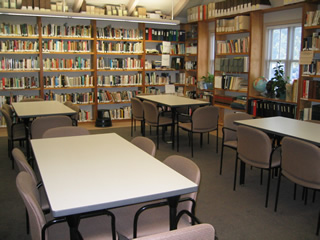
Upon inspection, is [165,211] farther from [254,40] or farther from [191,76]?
[191,76]

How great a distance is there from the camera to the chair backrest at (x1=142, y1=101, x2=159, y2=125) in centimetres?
568

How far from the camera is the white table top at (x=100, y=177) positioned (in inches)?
68.4

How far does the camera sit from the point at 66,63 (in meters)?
7.71

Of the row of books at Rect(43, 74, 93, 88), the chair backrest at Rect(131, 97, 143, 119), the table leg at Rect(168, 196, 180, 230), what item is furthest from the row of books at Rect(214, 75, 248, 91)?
the table leg at Rect(168, 196, 180, 230)

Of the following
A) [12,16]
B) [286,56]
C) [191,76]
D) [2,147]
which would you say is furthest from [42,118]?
[191,76]

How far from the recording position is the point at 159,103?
19.2 ft

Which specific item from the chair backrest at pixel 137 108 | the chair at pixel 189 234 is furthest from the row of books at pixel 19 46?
the chair at pixel 189 234

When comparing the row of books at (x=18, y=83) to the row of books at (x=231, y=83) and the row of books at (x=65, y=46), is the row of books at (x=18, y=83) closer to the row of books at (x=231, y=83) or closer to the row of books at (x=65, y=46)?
the row of books at (x=65, y=46)

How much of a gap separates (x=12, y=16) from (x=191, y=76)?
181 inches

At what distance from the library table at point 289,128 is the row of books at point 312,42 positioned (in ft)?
5.86

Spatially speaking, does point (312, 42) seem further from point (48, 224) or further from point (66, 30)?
point (66, 30)

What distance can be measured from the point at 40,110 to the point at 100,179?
3.14 m

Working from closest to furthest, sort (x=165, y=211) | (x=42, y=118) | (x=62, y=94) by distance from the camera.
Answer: (x=165, y=211), (x=42, y=118), (x=62, y=94)

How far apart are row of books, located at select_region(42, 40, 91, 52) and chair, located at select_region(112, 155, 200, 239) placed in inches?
238
